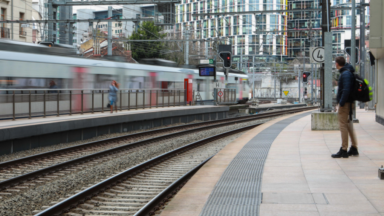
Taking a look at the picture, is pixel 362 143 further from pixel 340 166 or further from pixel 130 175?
pixel 130 175

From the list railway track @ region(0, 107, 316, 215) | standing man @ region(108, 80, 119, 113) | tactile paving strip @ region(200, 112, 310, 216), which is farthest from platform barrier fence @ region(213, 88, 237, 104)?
tactile paving strip @ region(200, 112, 310, 216)

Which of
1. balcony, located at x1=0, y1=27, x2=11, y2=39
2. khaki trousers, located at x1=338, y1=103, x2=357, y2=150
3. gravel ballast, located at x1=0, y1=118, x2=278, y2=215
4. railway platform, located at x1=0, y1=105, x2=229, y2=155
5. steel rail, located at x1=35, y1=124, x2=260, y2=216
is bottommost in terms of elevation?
gravel ballast, located at x1=0, y1=118, x2=278, y2=215

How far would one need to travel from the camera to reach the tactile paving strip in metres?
5.79

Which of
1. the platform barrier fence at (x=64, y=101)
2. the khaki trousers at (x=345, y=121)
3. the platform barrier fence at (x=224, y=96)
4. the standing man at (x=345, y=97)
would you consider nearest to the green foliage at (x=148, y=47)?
the platform barrier fence at (x=224, y=96)

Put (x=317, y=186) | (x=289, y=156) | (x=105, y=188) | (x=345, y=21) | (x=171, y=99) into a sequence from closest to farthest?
1. (x=317, y=186)
2. (x=105, y=188)
3. (x=289, y=156)
4. (x=171, y=99)
5. (x=345, y=21)

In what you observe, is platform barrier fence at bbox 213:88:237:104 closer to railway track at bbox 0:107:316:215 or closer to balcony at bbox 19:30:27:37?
railway track at bbox 0:107:316:215

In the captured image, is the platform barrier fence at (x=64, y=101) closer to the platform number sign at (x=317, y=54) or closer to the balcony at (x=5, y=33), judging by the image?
the platform number sign at (x=317, y=54)

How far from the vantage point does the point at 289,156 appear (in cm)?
1026

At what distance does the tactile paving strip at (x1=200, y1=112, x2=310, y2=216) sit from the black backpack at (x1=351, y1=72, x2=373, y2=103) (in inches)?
85.4

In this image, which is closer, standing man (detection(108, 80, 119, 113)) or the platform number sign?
the platform number sign

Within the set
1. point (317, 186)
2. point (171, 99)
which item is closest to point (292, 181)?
point (317, 186)

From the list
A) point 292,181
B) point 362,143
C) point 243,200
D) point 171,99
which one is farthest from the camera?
point 171,99

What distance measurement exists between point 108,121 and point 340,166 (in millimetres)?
11436

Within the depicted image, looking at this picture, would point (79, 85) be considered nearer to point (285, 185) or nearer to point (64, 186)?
point (64, 186)
